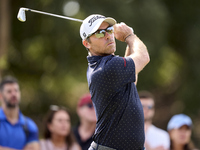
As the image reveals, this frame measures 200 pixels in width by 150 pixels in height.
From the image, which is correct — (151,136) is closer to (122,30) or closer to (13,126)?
(13,126)

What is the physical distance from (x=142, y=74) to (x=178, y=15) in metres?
3.90

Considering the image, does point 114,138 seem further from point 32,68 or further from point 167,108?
point 167,108

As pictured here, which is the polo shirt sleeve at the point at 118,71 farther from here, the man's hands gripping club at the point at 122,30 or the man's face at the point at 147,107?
the man's face at the point at 147,107

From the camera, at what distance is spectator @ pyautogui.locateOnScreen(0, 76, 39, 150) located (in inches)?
→ 263

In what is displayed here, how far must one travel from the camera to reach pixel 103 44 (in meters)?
3.56

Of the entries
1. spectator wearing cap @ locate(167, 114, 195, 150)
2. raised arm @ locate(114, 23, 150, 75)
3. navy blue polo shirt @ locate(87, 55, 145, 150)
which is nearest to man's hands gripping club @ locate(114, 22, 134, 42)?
raised arm @ locate(114, 23, 150, 75)

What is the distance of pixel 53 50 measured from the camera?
48.8 feet

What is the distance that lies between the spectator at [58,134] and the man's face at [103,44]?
377 cm

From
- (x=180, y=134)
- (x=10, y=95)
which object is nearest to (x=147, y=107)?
(x=180, y=134)

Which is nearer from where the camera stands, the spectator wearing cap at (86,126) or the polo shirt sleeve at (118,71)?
the polo shirt sleeve at (118,71)

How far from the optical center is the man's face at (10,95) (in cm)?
694

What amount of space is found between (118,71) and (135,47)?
0.39 metres

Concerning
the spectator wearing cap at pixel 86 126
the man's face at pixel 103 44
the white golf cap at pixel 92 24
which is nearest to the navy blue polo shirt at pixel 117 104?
the man's face at pixel 103 44

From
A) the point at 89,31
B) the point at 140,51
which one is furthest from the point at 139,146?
the point at 89,31
